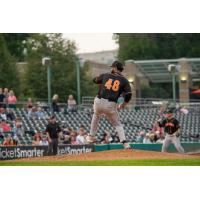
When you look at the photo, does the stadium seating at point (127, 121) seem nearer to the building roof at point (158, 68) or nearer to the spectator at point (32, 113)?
the spectator at point (32, 113)

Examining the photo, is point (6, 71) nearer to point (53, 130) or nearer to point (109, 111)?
point (53, 130)

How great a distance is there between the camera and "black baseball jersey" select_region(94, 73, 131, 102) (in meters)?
20.6

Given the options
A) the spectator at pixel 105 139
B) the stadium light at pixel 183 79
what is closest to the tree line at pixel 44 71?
the stadium light at pixel 183 79

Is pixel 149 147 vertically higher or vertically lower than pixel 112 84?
lower

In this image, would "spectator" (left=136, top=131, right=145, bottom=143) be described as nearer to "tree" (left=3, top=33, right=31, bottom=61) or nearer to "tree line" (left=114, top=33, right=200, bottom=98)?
"tree line" (left=114, top=33, right=200, bottom=98)

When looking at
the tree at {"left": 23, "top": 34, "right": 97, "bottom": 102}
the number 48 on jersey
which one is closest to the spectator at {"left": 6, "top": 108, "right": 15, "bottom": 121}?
the number 48 on jersey

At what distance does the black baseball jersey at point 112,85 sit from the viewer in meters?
20.6

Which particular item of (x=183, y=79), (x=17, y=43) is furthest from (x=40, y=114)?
(x=17, y=43)

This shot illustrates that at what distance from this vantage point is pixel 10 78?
177 ft

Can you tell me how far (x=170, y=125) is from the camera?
25.1m

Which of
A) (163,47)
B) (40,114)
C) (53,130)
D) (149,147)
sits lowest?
(149,147)

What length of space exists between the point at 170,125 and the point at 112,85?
4885mm

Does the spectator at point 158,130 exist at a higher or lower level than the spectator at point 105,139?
higher

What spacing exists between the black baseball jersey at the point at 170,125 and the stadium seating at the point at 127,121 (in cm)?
728
